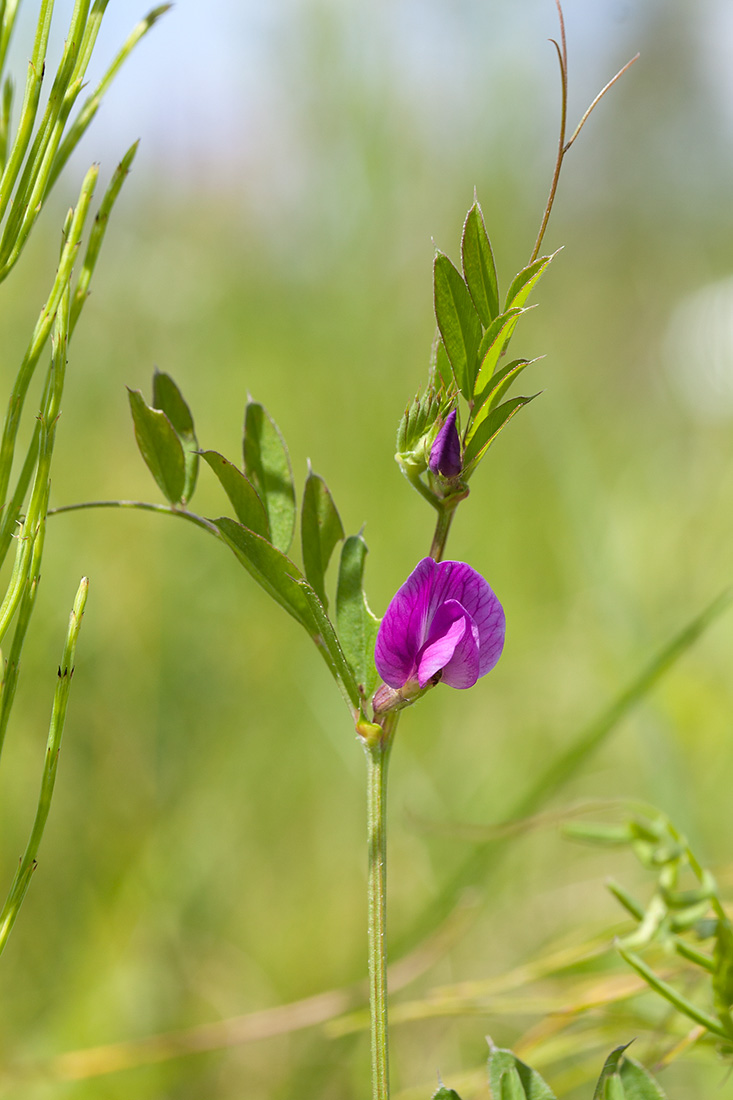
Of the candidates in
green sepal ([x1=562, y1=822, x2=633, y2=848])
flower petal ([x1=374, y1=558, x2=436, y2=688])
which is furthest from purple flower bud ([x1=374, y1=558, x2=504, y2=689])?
green sepal ([x1=562, y1=822, x2=633, y2=848])

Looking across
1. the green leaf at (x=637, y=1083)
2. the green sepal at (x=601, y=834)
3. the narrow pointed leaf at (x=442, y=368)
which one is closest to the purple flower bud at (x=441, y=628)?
the narrow pointed leaf at (x=442, y=368)

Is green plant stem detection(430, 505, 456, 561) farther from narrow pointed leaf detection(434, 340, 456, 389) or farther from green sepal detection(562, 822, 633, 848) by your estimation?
green sepal detection(562, 822, 633, 848)

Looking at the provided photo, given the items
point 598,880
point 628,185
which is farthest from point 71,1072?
point 628,185

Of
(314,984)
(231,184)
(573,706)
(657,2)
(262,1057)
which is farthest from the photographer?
(657,2)

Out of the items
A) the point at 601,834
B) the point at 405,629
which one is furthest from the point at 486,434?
the point at 601,834

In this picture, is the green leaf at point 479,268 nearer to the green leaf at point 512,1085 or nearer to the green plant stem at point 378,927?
the green plant stem at point 378,927

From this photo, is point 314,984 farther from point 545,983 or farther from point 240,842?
point 545,983
